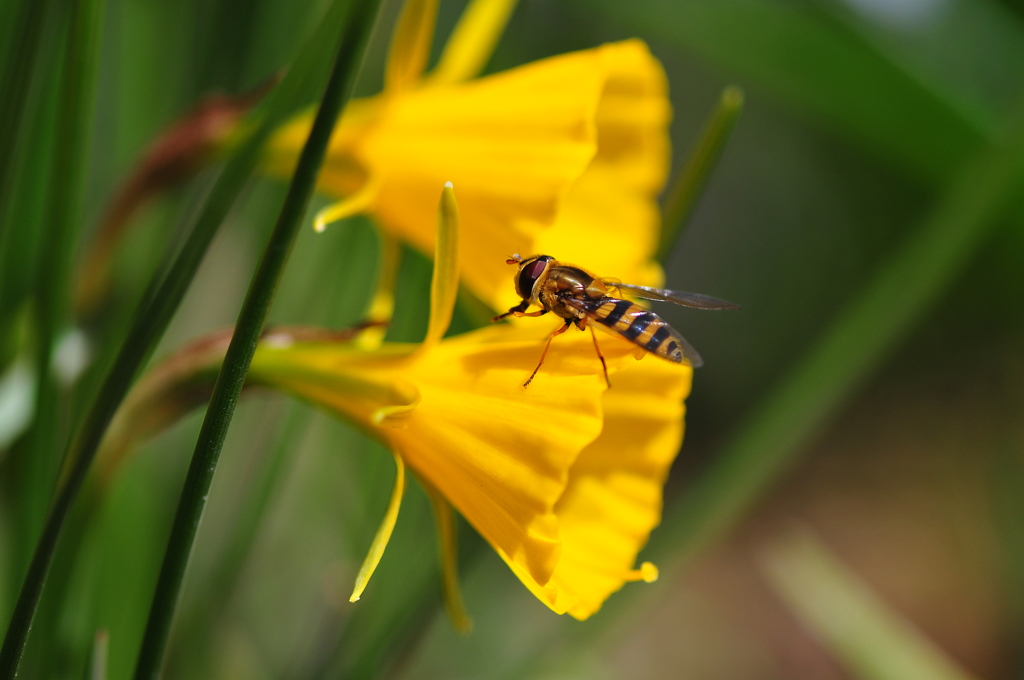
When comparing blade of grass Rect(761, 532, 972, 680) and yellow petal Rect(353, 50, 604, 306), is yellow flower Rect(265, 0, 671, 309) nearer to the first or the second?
yellow petal Rect(353, 50, 604, 306)

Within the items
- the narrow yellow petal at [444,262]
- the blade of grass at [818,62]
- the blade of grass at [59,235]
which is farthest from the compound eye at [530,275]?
the blade of grass at [818,62]

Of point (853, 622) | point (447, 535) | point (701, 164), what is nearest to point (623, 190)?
point (701, 164)

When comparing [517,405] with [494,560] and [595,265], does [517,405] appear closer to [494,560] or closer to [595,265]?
[595,265]

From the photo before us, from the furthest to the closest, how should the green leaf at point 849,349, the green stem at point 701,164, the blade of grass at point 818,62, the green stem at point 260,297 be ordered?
the blade of grass at point 818,62, the green leaf at point 849,349, the green stem at point 701,164, the green stem at point 260,297

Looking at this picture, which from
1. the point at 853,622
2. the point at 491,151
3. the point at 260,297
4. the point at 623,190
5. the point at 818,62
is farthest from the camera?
the point at 818,62

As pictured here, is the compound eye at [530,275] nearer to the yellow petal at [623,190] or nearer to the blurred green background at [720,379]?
the yellow petal at [623,190]

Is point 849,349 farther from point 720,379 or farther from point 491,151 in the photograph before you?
point 720,379

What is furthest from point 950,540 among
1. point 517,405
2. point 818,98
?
point 517,405
